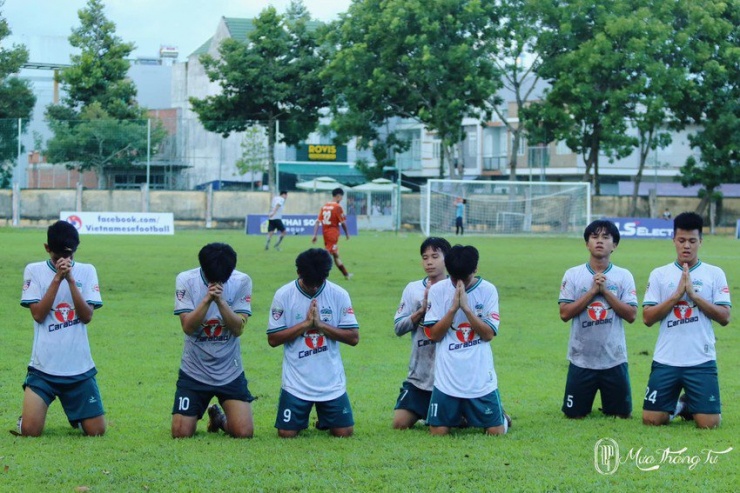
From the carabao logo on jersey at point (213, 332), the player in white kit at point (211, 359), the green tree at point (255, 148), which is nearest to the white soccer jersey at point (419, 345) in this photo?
the player in white kit at point (211, 359)

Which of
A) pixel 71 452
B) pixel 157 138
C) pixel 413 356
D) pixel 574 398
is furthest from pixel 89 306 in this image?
pixel 157 138

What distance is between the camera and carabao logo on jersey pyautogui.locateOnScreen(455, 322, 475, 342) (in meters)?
8.52

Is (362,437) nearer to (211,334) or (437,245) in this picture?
(211,334)

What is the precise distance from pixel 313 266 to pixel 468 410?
1609mm

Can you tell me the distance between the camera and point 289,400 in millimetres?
8492

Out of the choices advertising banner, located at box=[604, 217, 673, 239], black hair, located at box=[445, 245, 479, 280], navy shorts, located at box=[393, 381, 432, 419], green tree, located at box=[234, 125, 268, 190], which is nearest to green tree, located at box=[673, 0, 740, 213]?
advertising banner, located at box=[604, 217, 673, 239]

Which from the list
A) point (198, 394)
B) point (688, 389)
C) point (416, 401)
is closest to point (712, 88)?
point (688, 389)

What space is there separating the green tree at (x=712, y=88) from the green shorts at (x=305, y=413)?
159ft

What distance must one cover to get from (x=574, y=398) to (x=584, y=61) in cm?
4543

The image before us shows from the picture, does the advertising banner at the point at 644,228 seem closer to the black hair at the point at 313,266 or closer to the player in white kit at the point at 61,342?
the black hair at the point at 313,266

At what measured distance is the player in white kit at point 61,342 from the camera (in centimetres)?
835

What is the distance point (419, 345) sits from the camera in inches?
359

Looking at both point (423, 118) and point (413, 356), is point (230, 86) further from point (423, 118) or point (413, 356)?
point (413, 356)

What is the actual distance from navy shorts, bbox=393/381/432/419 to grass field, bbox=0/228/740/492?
15 centimetres
